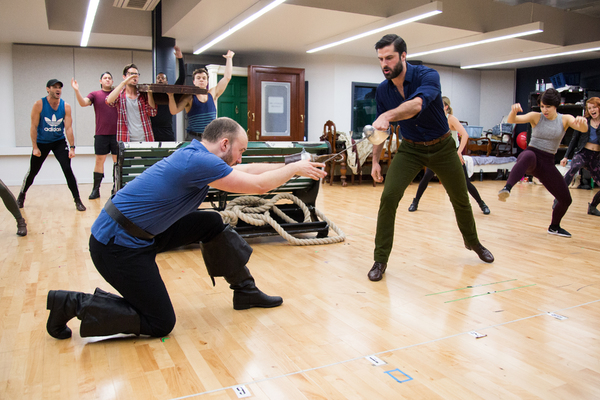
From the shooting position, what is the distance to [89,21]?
23.2 feet

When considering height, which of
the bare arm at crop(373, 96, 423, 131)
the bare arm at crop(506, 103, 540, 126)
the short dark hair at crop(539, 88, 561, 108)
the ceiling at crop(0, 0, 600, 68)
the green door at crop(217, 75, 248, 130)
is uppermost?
the ceiling at crop(0, 0, 600, 68)

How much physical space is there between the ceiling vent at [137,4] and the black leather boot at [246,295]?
633cm

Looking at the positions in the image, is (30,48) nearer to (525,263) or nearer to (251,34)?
(251,34)

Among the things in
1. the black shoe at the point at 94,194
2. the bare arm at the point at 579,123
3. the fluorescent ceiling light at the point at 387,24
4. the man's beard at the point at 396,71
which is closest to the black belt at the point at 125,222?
the man's beard at the point at 396,71

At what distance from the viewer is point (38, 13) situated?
6965mm

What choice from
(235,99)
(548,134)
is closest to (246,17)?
(235,99)

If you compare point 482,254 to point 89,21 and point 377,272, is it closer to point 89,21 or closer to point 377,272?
point 377,272

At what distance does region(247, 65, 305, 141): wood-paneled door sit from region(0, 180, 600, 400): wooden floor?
656 cm

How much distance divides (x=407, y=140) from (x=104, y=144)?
460 centimetres

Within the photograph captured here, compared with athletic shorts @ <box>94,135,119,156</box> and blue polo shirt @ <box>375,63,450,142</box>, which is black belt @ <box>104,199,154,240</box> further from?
athletic shorts @ <box>94,135,119,156</box>

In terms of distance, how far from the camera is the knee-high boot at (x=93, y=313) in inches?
79.7

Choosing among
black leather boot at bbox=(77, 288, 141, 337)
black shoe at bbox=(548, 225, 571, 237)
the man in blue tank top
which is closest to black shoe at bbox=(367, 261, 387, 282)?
black leather boot at bbox=(77, 288, 141, 337)

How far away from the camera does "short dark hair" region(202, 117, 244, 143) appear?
211 cm

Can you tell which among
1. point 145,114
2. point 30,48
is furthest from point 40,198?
point 30,48
